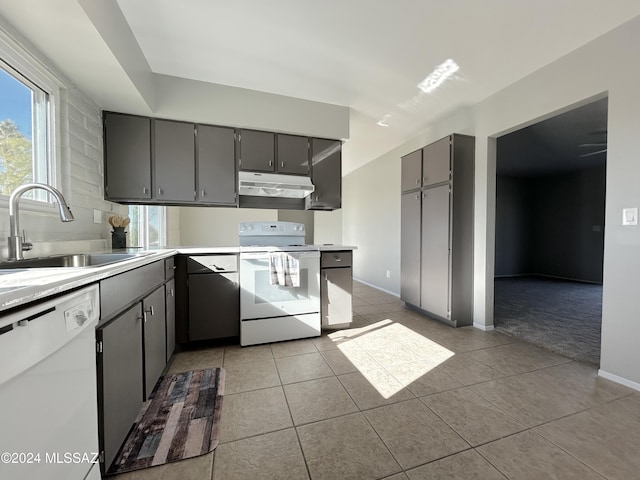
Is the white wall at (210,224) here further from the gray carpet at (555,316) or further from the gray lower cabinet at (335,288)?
the gray carpet at (555,316)

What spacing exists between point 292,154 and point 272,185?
0.51 m

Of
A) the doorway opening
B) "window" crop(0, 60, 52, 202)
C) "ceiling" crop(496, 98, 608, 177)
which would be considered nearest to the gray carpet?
the doorway opening

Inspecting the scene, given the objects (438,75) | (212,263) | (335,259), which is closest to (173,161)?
(212,263)

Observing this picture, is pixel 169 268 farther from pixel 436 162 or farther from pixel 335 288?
pixel 436 162

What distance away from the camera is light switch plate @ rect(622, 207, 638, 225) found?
1.85 m

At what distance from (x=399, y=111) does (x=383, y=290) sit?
9.74 ft

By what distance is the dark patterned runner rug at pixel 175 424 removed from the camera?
130cm

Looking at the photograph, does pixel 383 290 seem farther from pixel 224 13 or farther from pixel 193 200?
pixel 224 13

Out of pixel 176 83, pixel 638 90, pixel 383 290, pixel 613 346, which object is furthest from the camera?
pixel 383 290

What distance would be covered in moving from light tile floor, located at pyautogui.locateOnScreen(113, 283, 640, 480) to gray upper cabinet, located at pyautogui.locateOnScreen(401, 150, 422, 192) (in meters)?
2.01

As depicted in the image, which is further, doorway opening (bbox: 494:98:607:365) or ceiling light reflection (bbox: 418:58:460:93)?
doorway opening (bbox: 494:98:607:365)

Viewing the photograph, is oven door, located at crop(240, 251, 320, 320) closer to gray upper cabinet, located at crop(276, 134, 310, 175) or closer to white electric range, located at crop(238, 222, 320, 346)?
white electric range, located at crop(238, 222, 320, 346)

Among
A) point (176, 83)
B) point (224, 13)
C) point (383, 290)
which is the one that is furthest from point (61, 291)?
point (383, 290)

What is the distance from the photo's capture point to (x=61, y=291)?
81 centimetres
